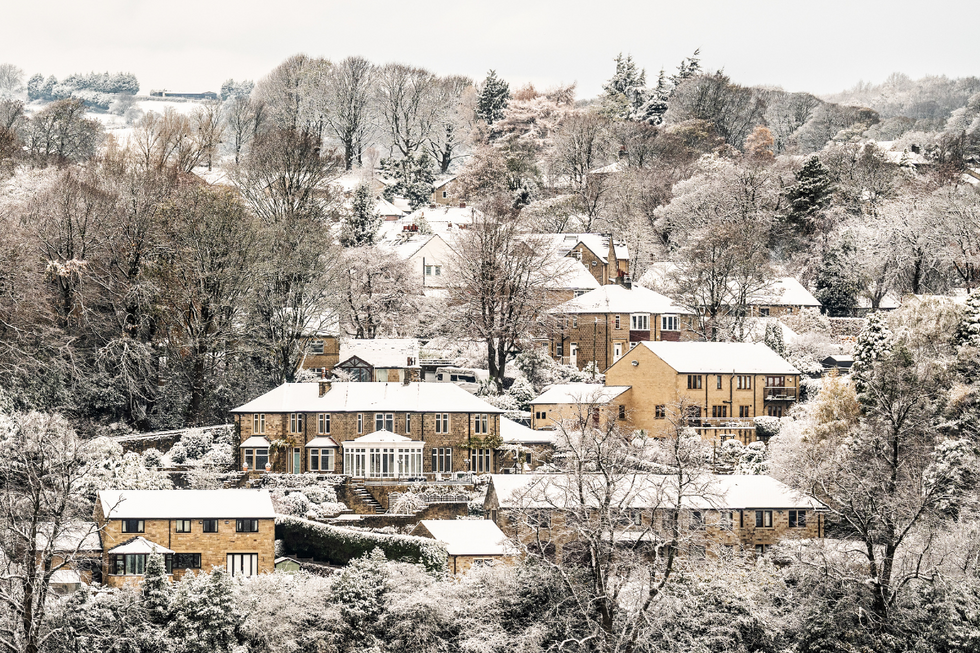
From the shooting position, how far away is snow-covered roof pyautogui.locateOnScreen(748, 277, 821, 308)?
75000 mm

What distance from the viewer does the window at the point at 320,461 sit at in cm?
5784

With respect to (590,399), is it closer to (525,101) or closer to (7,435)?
(7,435)

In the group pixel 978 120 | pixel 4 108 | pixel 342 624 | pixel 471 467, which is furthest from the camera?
pixel 978 120

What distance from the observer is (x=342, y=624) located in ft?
140

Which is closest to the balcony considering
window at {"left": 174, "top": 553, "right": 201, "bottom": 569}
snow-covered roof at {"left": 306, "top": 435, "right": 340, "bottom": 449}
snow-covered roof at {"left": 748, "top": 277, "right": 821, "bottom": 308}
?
snow-covered roof at {"left": 748, "top": 277, "right": 821, "bottom": 308}

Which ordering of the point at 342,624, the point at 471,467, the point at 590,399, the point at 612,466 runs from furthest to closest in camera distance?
the point at 590,399 → the point at 471,467 → the point at 612,466 → the point at 342,624

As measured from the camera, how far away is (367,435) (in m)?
58.2

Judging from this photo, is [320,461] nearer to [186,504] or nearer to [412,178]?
[186,504]

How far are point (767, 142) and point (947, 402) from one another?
64074mm

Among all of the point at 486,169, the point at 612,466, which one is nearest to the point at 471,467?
the point at 612,466

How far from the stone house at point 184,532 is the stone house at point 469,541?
5.78m

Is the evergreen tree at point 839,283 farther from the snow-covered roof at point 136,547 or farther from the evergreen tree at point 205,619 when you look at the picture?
the evergreen tree at point 205,619

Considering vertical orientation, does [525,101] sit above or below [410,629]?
above

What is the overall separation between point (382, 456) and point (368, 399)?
2.91 meters
